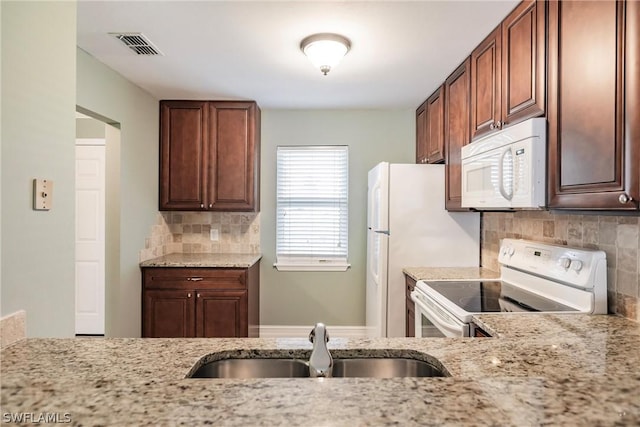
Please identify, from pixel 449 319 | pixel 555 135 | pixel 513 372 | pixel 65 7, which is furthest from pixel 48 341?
pixel 555 135

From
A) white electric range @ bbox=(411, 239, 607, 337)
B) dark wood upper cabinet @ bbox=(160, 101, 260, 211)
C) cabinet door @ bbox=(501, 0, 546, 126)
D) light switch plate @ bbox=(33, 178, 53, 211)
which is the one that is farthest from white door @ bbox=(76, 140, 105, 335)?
cabinet door @ bbox=(501, 0, 546, 126)

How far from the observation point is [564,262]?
1.71 m

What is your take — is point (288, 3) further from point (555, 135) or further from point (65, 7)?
point (555, 135)

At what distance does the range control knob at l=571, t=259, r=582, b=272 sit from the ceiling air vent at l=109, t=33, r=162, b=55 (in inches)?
103

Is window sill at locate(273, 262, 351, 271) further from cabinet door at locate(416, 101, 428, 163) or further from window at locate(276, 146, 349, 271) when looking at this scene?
cabinet door at locate(416, 101, 428, 163)

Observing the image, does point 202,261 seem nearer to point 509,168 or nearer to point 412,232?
point 412,232

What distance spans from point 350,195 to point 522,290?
194 cm

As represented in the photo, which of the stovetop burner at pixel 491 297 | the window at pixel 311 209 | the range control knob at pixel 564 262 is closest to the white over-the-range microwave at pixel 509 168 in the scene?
the range control knob at pixel 564 262

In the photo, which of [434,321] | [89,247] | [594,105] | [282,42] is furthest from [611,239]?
[89,247]

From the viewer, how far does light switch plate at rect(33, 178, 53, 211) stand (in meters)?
1.13

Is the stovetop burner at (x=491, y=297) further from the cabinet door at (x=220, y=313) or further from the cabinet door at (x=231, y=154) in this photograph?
the cabinet door at (x=231, y=154)

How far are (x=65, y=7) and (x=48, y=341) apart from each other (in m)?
1.15

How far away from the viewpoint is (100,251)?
360 cm

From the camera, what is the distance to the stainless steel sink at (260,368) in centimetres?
100
